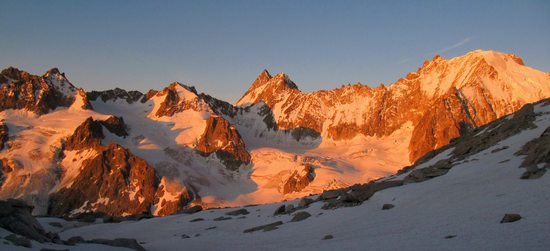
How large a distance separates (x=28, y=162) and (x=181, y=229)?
164789 millimetres

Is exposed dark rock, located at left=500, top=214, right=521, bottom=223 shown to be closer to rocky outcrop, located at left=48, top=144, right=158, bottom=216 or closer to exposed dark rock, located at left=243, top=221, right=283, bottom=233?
exposed dark rock, located at left=243, top=221, right=283, bottom=233

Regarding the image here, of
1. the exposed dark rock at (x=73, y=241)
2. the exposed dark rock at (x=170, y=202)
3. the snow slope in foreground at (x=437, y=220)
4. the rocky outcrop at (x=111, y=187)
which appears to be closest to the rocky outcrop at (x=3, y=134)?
the rocky outcrop at (x=111, y=187)

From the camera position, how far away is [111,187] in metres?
189

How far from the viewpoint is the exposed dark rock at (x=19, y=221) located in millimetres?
25641

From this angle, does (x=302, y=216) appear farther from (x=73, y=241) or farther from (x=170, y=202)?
(x=170, y=202)

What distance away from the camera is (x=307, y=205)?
143ft

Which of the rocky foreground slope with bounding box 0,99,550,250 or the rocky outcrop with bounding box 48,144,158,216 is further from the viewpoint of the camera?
the rocky outcrop with bounding box 48,144,158,216

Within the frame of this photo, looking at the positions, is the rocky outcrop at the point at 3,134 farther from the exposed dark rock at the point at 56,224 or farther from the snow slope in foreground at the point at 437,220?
the snow slope in foreground at the point at 437,220

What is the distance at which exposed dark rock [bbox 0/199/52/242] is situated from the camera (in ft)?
84.1

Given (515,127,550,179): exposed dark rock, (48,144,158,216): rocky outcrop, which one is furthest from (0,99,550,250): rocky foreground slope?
(48,144,158,216): rocky outcrop

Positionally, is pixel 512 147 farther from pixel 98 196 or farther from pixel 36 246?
pixel 98 196

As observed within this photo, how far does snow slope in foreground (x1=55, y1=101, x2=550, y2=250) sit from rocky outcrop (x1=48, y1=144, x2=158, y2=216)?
147m

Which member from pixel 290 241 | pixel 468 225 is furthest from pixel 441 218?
pixel 290 241

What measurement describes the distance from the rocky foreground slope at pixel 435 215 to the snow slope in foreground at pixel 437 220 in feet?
0.13
